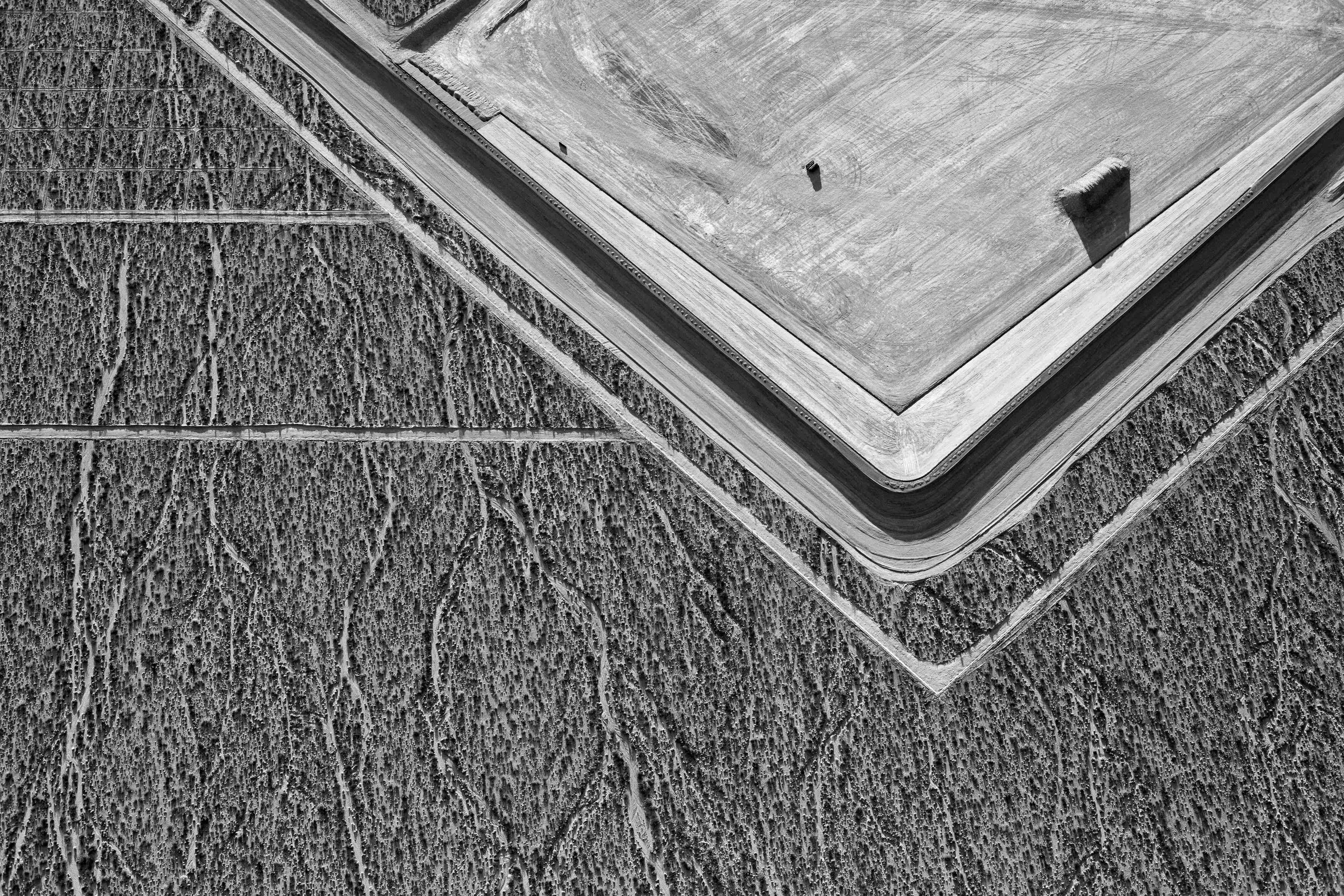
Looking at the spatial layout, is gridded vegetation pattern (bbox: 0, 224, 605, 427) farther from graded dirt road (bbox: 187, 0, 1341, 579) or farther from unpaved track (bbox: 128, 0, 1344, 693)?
graded dirt road (bbox: 187, 0, 1341, 579)

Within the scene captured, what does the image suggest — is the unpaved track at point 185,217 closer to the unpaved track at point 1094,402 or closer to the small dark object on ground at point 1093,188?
the unpaved track at point 1094,402

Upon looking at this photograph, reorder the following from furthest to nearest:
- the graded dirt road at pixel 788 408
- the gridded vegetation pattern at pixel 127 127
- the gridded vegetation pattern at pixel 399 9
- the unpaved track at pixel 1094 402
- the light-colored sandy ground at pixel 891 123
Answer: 1. the gridded vegetation pattern at pixel 399 9
2. the gridded vegetation pattern at pixel 127 127
3. the light-colored sandy ground at pixel 891 123
4. the graded dirt road at pixel 788 408
5. the unpaved track at pixel 1094 402

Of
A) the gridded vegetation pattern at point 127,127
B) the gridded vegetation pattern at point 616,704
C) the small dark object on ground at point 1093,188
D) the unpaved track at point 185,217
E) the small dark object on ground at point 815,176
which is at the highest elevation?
the gridded vegetation pattern at point 127,127

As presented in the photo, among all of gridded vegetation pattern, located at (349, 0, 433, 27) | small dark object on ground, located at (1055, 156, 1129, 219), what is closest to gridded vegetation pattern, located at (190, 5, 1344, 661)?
small dark object on ground, located at (1055, 156, 1129, 219)

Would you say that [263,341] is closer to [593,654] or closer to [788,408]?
[593,654]

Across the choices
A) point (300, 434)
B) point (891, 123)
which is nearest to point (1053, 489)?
point (891, 123)

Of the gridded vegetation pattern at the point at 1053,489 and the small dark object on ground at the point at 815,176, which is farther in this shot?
the small dark object on ground at the point at 815,176

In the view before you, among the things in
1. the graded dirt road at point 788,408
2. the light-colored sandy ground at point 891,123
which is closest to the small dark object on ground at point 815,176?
the light-colored sandy ground at point 891,123
